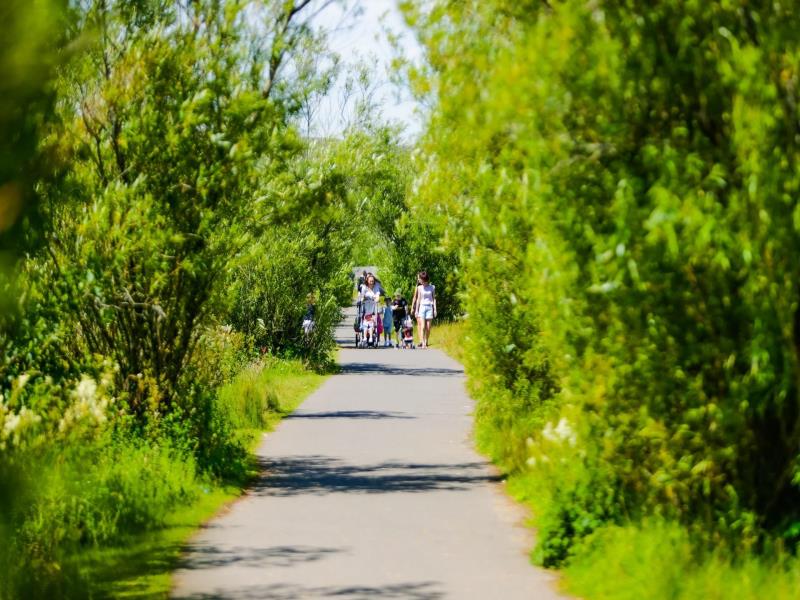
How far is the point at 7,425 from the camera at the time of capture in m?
8.59

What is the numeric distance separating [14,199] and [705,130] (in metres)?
5.02

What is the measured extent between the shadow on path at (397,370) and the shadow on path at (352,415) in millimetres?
8513

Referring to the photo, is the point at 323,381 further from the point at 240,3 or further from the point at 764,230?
the point at 764,230

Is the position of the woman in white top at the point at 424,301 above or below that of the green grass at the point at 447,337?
above

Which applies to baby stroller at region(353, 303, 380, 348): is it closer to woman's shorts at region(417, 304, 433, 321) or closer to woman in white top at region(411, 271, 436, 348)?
woman in white top at region(411, 271, 436, 348)

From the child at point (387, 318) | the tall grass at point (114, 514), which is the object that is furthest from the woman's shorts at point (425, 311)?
the tall grass at point (114, 514)

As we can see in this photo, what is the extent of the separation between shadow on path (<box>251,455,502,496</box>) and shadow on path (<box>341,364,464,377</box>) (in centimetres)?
1443

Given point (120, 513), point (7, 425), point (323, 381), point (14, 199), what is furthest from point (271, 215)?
point (323, 381)

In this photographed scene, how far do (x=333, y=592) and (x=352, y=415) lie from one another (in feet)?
39.2

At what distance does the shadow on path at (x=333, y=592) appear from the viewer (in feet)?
27.1

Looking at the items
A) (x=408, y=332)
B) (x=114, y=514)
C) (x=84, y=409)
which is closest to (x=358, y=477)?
(x=114, y=514)

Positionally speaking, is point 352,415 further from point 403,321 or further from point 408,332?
point 403,321

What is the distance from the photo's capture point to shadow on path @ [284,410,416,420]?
20047mm

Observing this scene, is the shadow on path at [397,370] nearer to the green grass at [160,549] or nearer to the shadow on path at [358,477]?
the green grass at [160,549]
